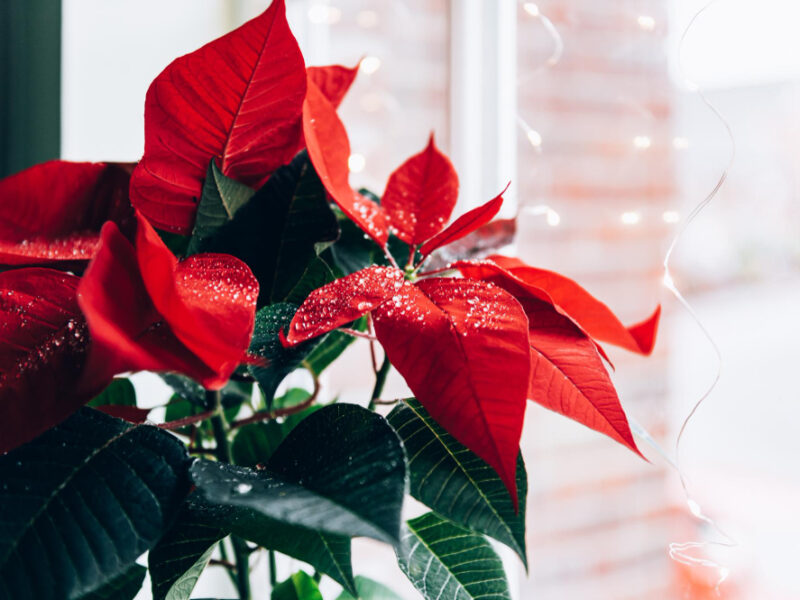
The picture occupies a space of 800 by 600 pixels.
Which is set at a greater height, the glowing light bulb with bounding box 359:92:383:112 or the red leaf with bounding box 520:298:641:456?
the glowing light bulb with bounding box 359:92:383:112

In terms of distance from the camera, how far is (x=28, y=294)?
32 cm

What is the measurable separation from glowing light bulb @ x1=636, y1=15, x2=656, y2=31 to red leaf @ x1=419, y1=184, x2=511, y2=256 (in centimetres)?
48

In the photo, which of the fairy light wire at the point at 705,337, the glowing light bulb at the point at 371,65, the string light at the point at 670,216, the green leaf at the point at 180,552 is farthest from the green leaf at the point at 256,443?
the glowing light bulb at the point at 371,65

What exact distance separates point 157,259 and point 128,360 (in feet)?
0.15

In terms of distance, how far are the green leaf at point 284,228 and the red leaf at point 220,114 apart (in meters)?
0.02

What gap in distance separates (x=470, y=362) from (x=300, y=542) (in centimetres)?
13

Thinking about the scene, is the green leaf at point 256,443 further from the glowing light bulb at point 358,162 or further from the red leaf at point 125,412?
→ the glowing light bulb at point 358,162

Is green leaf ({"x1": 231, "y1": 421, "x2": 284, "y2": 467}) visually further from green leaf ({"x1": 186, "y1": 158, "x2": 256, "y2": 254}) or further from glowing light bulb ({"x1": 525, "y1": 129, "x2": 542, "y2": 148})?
glowing light bulb ({"x1": 525, "y1": 129, "x2": 542, "y2": 148})

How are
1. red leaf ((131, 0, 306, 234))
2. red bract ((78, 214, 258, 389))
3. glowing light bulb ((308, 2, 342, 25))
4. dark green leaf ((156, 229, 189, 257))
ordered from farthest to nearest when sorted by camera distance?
glowing light bulb ((308, 2, 342, 25)) → dark green leaf ((156, 229, 189, 257)) → red leaf ((131, 0, 306, 234)) → red bract ((78, 214, 258, 389))

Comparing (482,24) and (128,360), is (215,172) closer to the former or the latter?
(128,360)

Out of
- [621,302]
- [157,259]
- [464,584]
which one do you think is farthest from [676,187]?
[157,259]

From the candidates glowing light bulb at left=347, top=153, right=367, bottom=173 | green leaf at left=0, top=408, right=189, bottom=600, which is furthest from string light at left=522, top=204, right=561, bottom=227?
green leaf at left=0, top=408, right=189, bottom=600

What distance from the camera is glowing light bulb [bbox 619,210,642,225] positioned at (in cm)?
77

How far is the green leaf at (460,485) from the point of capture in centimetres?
30
